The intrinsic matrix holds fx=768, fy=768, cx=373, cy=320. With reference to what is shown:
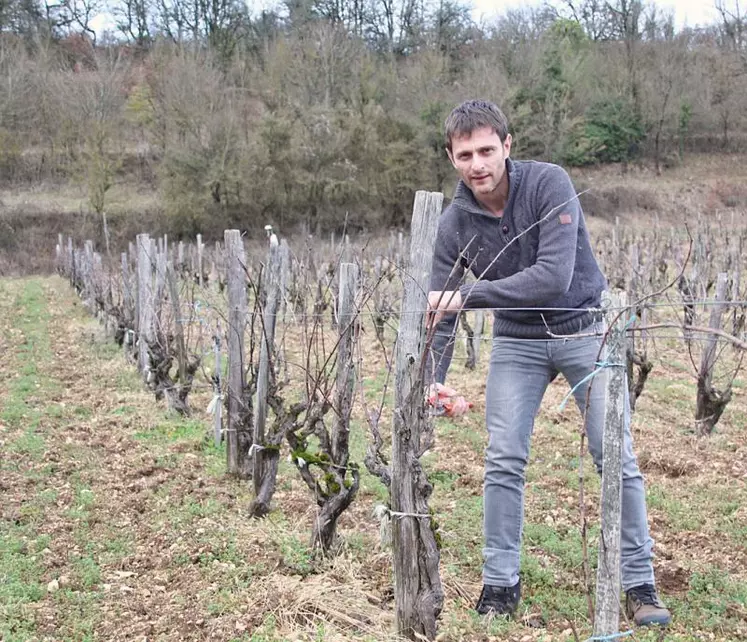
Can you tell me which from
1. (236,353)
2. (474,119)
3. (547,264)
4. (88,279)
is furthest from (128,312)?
(547,264)

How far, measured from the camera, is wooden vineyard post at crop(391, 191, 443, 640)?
2.74 metres

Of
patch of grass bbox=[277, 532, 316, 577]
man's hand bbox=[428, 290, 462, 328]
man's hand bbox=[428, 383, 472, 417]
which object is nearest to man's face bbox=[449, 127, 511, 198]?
man's hand bbox=[428, 290, 462, 328]

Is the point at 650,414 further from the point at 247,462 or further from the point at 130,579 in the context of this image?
the point at 130,579

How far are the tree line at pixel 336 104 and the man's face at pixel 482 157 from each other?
2928 cm

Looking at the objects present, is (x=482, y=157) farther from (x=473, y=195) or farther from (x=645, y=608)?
(x=645, y=608)

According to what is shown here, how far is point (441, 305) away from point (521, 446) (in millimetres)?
629

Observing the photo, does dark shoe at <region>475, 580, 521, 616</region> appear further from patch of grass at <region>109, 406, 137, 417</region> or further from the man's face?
patch of grass at <region>109, 406, 137, 417</region>

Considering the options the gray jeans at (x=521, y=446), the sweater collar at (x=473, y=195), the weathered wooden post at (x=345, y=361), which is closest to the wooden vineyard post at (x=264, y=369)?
the weathered wooden post at (x=345, y=361)

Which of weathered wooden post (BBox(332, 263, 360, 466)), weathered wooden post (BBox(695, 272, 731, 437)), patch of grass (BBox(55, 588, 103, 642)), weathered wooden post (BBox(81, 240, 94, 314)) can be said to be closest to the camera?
patch of grass (BBox(55, 588, 103, 642))

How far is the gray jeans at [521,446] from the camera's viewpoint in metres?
2.82

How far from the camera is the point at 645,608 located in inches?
110

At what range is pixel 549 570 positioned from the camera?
358cm

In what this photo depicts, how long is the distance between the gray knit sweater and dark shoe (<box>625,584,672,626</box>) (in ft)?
3.26

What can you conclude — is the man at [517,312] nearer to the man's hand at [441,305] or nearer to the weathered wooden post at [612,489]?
the man's hand at [441,305]
